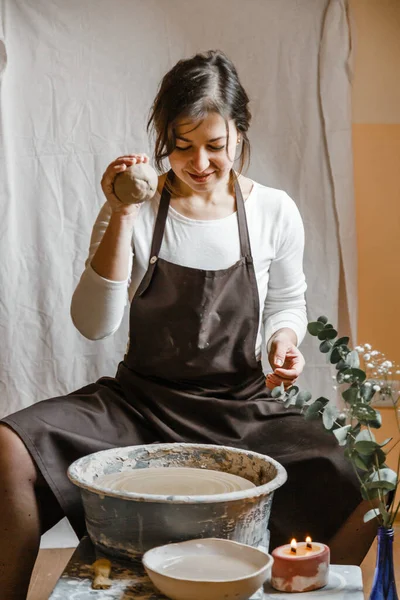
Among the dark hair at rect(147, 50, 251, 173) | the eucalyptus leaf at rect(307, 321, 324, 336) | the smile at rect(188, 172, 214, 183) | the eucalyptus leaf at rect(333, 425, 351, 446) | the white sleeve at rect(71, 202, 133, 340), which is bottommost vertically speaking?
the eucalyptus leaf at rect(333, 425, 351, 446)

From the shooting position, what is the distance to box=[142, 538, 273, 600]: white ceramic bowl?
123cm

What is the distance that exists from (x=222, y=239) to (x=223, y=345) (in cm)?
25

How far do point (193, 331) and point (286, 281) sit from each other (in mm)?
310

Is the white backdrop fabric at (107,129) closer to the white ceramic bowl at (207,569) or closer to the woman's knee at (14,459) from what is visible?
the woman's knee at (14,459)

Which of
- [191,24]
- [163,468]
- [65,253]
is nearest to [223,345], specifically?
[163,468]

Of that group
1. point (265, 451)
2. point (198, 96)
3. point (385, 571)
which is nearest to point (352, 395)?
point (385, 571)

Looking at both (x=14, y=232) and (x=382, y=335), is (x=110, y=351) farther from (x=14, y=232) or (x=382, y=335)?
(x=382, y=335)

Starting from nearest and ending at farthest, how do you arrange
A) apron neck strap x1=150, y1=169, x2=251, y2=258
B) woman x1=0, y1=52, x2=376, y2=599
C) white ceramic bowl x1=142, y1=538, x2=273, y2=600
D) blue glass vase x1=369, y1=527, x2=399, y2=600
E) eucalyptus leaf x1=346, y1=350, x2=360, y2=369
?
white ceramic bowl x1=142, y1=538, x2=273, y2=600
blue glass vase x1=369, y1=527, x2=399, y2=600
eucalyptus leaf x1=346, y1=350, x2=360, y2=369
woman x1=0, y1=52, x2=376, y2=599
apron neck strap x1=150, y1=169, x2=251, y2=258

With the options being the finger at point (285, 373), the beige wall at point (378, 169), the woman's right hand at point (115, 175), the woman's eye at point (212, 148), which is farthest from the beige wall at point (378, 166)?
the woman's right hand at point (115, 175)

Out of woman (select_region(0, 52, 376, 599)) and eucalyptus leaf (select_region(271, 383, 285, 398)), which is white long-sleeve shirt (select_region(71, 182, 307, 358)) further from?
eucalyptus leaf (select_region(271, 383, 285, 398))

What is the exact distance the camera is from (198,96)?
1.84 metres

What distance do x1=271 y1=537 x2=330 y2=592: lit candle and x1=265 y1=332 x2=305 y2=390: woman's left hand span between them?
0.43 metres

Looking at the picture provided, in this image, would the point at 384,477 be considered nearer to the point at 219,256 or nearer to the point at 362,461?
the point at 362,461

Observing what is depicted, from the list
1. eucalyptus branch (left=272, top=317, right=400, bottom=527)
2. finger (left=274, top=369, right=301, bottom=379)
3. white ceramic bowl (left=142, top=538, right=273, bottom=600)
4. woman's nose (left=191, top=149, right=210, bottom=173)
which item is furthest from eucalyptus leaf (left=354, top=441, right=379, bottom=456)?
woman's nose (left=191, top=149, right=210, bottom=173)
